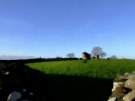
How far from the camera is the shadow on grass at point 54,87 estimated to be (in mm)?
8016

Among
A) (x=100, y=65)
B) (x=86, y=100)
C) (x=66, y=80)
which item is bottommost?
(x=86, y=100)

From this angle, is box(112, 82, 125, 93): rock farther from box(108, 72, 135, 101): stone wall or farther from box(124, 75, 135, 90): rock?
box(124, 75, 135, 90): rock

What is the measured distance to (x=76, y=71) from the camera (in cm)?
1165

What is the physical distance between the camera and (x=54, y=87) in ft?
31.0

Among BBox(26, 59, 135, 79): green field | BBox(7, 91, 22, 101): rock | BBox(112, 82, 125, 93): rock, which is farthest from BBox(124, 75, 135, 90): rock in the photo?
BBox(26, 59, 135, 79): green field

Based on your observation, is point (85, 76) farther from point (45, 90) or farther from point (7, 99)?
point (7, 99)

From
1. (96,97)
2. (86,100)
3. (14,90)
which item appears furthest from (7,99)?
(96,97)

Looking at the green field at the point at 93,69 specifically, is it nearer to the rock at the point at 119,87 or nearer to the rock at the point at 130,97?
the rock at the point at 119,87

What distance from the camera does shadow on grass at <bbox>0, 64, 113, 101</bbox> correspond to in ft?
26.3

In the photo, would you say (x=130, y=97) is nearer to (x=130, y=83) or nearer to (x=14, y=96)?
(x=130, y=83)

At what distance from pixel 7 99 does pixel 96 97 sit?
380 cm

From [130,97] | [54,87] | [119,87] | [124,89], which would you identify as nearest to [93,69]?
[54,87]

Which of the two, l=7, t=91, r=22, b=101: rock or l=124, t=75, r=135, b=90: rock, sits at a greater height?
l=124, t=75, r=135, b=90: rock

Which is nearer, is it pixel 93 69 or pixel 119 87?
pixel 119 87
